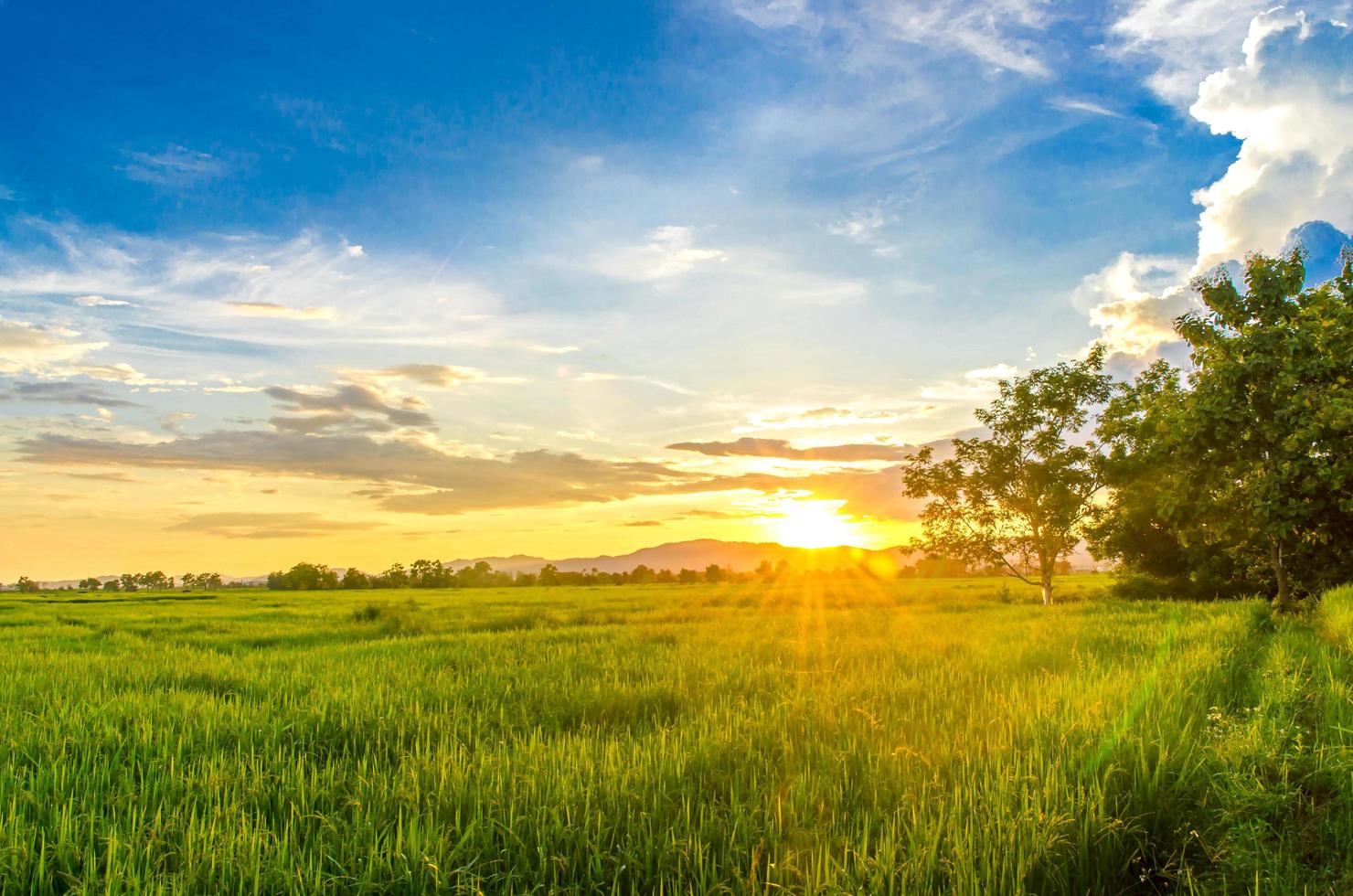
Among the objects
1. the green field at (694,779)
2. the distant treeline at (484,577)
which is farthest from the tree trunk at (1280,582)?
the distant treeline at (484,577)

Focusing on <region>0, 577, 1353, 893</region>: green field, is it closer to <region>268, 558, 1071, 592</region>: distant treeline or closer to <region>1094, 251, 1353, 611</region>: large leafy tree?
<region>1094, 251, 1353, 611</region>: large leafy tree

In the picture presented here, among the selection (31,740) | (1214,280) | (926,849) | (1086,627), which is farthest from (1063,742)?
(1214,280)

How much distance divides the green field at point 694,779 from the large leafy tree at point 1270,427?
1093 cm

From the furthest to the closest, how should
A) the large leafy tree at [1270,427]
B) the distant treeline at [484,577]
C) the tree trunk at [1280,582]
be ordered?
the distant treeline at [484,577]
the tree trunk at [1280,582]
the large leafy tree at [1270,427]

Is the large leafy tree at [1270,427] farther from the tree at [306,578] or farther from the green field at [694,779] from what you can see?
the tree at [306,578]

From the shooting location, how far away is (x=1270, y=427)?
18453 millimetres

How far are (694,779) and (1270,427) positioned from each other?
2132 cm

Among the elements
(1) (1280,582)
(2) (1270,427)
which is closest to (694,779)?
(2) (1270,427)

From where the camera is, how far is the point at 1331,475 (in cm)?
1700

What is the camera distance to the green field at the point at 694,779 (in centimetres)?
332

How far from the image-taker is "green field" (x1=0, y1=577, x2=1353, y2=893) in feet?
10.9

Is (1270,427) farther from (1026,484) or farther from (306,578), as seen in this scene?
(306,578)

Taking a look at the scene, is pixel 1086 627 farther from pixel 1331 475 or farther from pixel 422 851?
pixel 422 851

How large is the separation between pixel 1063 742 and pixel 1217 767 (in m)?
1.06
